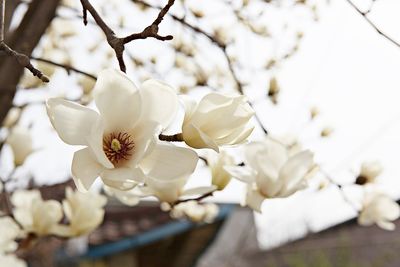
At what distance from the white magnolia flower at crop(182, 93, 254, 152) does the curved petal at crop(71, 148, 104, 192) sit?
82mm

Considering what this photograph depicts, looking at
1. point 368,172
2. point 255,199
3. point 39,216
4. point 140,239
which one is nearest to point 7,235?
point 39,216

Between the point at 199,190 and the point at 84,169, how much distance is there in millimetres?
296

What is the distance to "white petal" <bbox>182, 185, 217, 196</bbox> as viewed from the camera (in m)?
0.72

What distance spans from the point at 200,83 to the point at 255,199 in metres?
0.76

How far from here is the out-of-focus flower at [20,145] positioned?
1.05 meters

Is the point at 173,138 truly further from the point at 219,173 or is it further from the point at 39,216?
the point at 39,216

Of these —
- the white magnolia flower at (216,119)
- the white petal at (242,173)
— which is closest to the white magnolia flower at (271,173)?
the white petal at (242,173)

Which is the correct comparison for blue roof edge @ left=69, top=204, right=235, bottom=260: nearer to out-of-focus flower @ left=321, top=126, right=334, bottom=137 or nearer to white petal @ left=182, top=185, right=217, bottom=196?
out-of-focus flower @ left=321, top=126, right=334, bottom=137

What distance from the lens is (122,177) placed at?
45 centimetres

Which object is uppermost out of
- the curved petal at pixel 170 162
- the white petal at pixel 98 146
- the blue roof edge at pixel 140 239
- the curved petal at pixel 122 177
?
the curved petal at pixel 170 162

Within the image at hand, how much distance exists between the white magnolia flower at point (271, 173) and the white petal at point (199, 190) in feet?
0.15

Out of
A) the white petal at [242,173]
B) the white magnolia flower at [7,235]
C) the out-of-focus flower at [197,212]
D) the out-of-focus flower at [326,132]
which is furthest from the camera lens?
the out-of-focus flower at [326,132]

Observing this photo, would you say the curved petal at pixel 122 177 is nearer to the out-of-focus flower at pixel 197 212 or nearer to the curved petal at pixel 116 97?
the curved petal at pixel 116 97

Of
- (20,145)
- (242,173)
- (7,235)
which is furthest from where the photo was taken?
(20,145)
